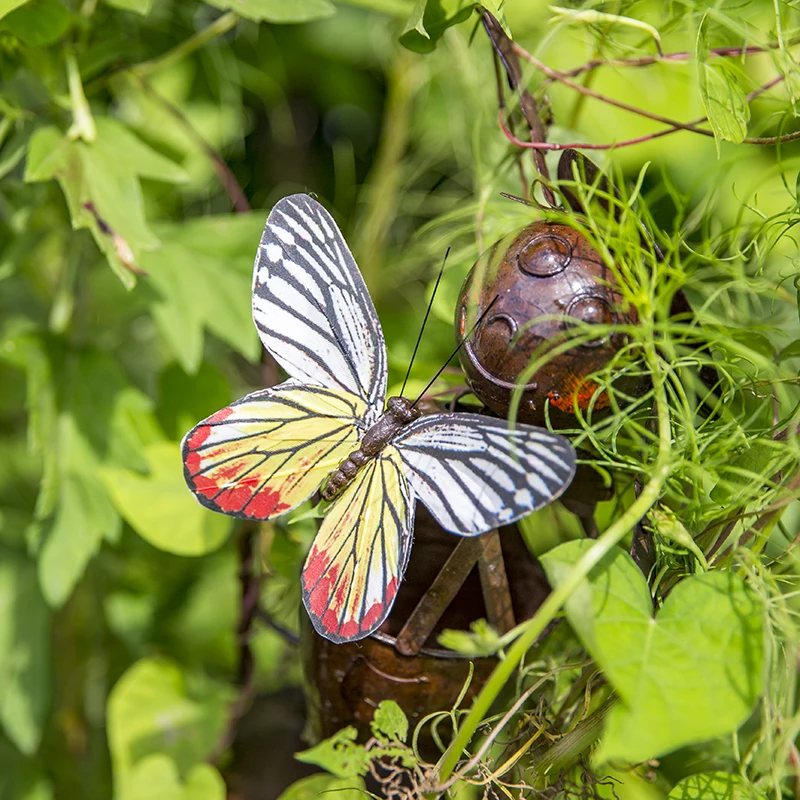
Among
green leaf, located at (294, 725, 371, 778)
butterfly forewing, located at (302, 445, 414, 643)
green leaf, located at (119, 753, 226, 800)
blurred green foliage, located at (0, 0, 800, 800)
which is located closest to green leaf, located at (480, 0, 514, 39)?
blurred green foliage, located at (0, 0, 800, 800)

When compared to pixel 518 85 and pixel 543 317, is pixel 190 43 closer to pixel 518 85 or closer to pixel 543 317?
pixel 518 85

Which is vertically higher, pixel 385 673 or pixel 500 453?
pixel 500 453

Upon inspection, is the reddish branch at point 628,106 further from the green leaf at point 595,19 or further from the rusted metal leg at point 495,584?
the rusted metal leg at point 495,584

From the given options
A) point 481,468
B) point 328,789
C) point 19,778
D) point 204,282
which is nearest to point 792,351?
point 481,468

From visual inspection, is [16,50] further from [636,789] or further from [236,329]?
[636,789]

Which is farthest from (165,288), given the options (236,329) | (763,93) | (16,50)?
(763,93)

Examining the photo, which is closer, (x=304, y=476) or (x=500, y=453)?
(x=500, y=453)
